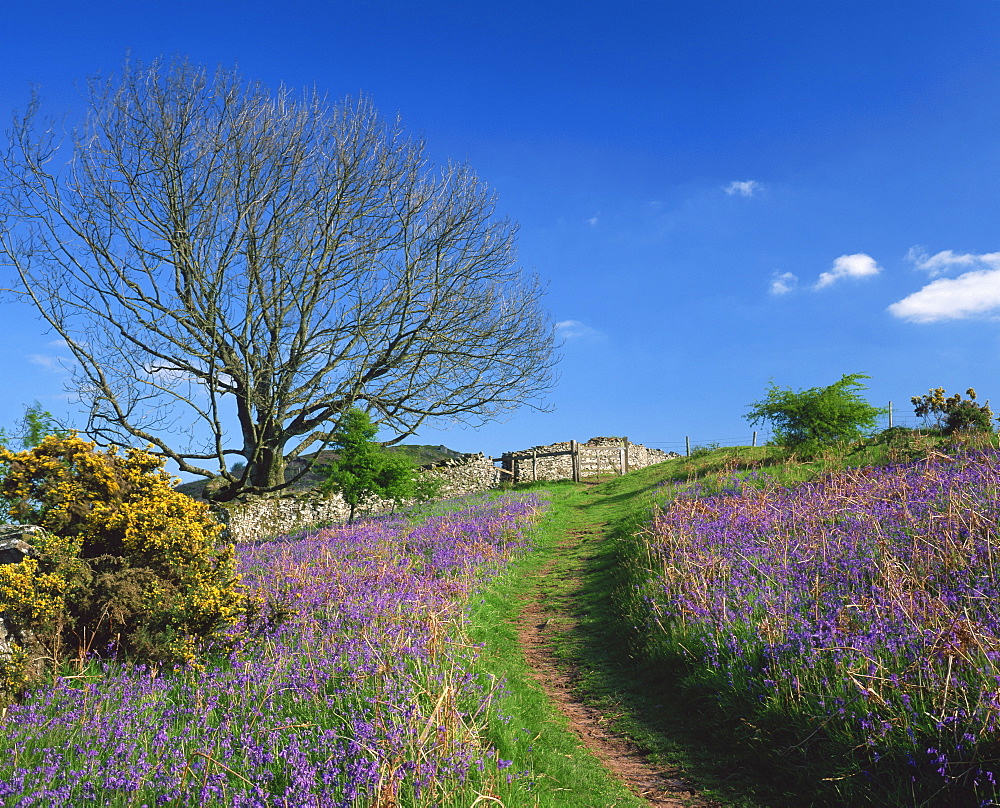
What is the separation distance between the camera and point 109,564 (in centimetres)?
714

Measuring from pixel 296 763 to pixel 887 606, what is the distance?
Answer: 5.75 metres

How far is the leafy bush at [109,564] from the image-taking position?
258 inches

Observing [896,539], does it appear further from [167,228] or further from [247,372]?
[167,228]

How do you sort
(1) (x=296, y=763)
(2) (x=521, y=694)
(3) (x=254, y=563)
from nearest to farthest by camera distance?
→ (1) (x=296, y=763), (2) (x=521, y=694), (3) (x=254, y=563)

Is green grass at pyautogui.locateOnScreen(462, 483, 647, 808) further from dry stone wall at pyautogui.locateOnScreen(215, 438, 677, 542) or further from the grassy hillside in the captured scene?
dry stone wall at pyautogui.locateOnScreen(215, 438, 677, 542)

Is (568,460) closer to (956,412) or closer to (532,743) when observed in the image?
(956,412)

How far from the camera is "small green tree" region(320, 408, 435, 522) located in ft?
62.1

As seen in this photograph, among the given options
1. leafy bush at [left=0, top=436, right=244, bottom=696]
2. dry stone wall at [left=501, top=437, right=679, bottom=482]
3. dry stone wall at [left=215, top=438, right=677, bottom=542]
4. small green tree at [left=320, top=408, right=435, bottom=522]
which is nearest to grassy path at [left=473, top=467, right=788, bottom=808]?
leafy bush at [left=0, top=436, right=244, bottom=696]

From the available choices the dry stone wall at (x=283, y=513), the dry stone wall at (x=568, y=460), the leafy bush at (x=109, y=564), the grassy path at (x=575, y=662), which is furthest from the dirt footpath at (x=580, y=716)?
the dry stone wall at (x=568, y=460)

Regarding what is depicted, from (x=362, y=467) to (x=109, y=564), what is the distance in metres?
11.9

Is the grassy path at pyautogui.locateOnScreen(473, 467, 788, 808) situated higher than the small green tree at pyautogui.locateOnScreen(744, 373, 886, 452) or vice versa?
the small green tree at pyautogui.locateOnScreen(744, 373, 886, 452)

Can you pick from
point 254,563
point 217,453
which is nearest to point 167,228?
point 217,453

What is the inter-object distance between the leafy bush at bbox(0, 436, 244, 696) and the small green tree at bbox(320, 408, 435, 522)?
426 inches

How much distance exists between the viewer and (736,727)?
5805 millimetres
